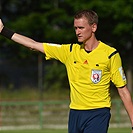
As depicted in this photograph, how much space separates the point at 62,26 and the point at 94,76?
2052 centimetres

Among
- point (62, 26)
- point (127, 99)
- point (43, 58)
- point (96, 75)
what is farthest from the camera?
point (62, 26)

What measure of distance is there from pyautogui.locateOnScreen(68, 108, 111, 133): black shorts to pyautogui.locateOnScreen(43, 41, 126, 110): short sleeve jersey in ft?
0.18

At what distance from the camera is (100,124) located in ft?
22.5

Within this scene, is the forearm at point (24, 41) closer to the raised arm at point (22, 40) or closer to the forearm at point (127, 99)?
the raised arm at point (22, 40)

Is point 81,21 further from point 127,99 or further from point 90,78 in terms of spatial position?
point 127,99

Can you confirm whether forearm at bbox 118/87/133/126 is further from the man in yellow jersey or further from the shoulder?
the shoulder

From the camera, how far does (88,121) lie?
6.84m

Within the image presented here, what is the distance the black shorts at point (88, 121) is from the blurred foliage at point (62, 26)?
18446 millimetres

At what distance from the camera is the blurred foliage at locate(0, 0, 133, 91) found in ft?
85.2

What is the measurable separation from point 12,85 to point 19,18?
363cm

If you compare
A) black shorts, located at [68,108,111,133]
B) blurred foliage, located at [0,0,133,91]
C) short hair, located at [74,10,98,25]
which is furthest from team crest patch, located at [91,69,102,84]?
blurred foliage, located at [0,0,133,91]

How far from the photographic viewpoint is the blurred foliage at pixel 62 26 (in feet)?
85.2

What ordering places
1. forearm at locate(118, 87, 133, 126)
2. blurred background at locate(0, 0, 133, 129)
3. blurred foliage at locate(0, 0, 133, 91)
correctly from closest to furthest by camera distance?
forearm at locate(118, 87, 133, 126), blurred background at locate(0, 0, 133, 129), blurred foliage at locate(0, 0, 133, 91)

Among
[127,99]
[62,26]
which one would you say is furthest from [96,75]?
[62,26]
